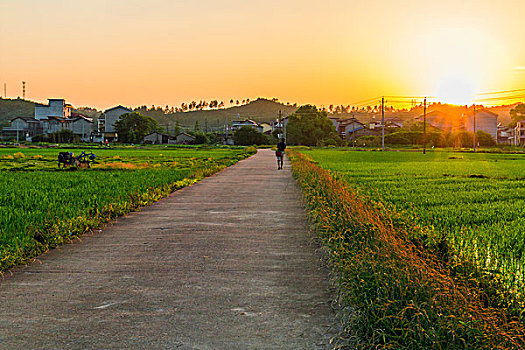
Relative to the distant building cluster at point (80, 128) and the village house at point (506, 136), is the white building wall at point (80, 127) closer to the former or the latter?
the distant building cluster at point (80, 128)

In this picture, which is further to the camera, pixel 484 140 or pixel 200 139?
pixel 200 139

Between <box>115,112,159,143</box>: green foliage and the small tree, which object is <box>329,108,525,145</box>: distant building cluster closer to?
the small tree

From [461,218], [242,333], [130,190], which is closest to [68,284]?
[242,333]

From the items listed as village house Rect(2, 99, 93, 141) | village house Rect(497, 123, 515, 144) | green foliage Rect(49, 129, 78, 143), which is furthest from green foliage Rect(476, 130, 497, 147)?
village house Rect(2, 99, 93, 141)

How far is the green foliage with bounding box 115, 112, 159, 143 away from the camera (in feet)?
367

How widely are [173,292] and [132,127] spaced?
111918 millimetres

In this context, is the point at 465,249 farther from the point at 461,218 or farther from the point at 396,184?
the point at 396,184

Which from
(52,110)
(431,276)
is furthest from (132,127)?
(431,276)

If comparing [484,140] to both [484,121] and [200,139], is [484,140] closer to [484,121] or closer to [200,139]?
[484,121]

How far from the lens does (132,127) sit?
114 meters

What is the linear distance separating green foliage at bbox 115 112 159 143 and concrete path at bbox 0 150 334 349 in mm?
105333

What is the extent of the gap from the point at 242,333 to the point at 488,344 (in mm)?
1829

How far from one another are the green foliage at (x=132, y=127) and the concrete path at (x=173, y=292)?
105m

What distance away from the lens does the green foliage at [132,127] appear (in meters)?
112
